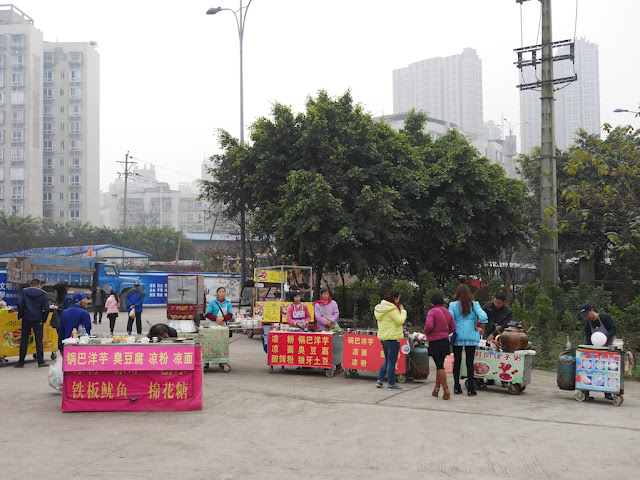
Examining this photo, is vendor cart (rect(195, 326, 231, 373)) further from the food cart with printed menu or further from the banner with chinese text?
the food cart with printed menu

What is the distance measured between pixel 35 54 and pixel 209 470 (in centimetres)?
10036

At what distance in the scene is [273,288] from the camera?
21125mm

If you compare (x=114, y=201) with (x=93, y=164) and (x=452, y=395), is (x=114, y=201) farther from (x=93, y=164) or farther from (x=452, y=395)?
(x=452, y=395)

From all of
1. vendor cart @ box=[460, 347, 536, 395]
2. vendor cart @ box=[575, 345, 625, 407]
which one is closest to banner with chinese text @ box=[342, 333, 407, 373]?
vendor cart @ box=[460, 347, 536, 395]

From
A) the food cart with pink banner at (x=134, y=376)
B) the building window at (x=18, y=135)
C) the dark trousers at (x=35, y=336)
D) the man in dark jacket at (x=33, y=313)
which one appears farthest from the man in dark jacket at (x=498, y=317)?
the building window at (x=18, y=135)

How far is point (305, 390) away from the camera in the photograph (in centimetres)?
1038

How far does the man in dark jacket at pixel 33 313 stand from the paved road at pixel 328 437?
2.35 metres

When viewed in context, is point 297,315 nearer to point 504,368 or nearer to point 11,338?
point 504,368

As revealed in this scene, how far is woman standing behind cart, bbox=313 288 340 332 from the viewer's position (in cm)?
1228

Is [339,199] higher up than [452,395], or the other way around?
[339,199]

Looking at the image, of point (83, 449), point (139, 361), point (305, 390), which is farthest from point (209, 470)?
point (305, 390)

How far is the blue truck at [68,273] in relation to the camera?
29328mm

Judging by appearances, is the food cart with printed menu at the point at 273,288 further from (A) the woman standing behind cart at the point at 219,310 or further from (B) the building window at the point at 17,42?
(B) the building window at the point at 17,42

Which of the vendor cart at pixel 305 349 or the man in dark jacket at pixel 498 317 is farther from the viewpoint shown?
the vendor cart at pixel 305 349
